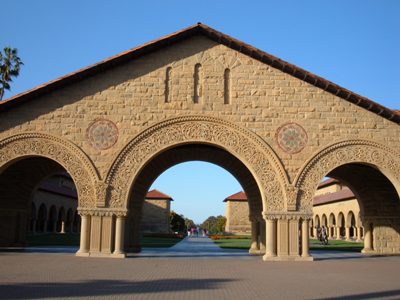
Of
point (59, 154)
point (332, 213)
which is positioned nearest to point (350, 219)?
point (332, 213)

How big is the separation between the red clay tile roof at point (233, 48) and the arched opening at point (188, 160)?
414cm

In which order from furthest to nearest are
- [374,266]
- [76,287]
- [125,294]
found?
1. [374,266]
2. [76,287]
3. [125,294]

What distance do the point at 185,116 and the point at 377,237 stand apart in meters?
9.48

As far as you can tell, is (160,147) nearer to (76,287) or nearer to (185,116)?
(185,116)

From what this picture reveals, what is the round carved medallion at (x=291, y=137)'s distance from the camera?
15.0 metres

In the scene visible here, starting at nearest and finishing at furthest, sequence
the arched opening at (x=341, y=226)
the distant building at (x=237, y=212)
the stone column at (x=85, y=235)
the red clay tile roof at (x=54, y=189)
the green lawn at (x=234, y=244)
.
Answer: the stone column at (x=85, y=235) → the green lawn at (x=234, y=244) → the red clay tile roof at (x=54, y=189) → the arched opening at (x=341, y=226) → the distant building at (x=237, y=212)

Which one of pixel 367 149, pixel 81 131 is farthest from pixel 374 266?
pixel 81 131

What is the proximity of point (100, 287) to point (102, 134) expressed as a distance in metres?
7.46

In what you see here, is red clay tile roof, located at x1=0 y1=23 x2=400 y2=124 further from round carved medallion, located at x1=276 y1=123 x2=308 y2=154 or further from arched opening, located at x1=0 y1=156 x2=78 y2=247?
arched opening, located at x1=0 y1=156 x2=78 y2=247

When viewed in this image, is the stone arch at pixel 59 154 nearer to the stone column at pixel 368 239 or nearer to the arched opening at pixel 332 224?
the stone column at pixel 368 239

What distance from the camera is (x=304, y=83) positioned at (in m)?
15.7

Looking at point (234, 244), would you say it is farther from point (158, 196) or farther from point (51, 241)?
point (158, 196)

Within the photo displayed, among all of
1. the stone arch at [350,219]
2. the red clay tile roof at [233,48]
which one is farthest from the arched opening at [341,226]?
the red clay tile roof at [233,48]

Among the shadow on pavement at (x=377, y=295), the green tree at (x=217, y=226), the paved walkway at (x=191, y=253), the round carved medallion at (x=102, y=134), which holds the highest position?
the round carved medallion at (x=102, y=134)
